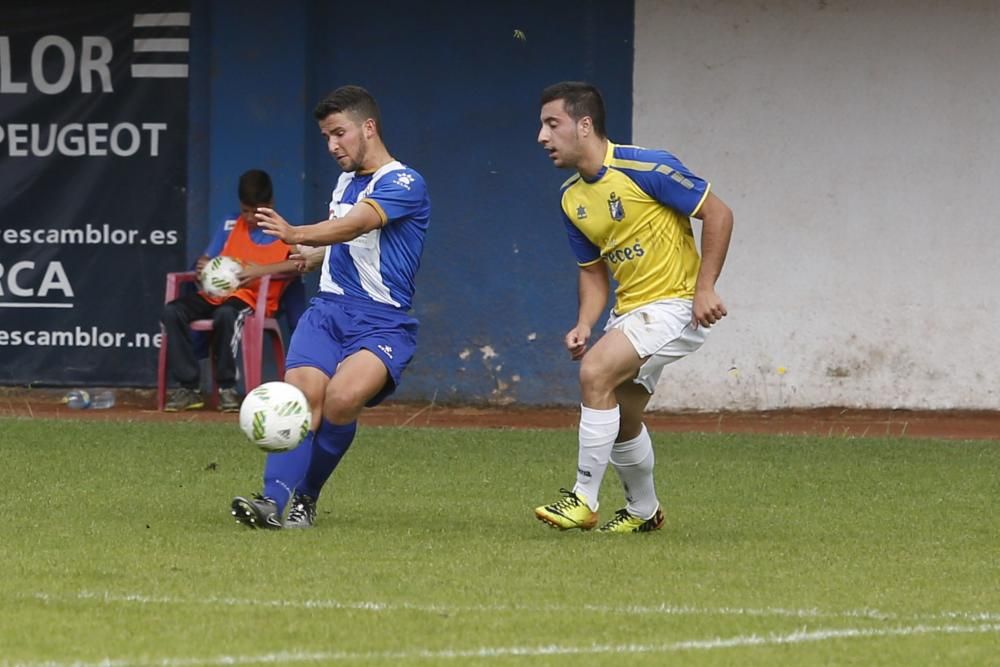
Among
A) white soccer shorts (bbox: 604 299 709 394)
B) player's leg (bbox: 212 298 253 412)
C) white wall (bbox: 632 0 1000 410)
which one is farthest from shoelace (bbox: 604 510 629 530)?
white wall (bbox: 632 0 1000 410)

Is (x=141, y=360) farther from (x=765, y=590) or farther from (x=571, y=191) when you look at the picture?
(x=765, y=590)

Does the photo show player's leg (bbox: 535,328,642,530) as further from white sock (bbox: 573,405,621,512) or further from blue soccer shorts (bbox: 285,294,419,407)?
blue soccer shorts (bbox: 285,294,419,407)

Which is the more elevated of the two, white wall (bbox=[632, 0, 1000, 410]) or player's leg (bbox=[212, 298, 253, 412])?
white wall (bbox=[632, 0, 1000, 410])

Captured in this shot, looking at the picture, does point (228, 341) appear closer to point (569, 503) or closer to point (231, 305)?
point (231, 305)

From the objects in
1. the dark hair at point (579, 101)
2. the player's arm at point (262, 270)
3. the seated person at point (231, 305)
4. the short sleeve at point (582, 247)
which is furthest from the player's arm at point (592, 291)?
the seated person at point (231, 305)


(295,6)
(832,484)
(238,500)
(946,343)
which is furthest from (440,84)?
(238,500)

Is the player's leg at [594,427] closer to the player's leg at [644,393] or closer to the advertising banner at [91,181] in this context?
the player's leg at [644,393]

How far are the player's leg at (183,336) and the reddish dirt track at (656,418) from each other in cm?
26

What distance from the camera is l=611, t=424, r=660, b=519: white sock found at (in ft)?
26.7

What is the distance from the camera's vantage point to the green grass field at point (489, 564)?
5.43 metres

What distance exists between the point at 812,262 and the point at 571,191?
6.26 meters

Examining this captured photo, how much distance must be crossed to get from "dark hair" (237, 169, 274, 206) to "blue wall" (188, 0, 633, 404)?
2.08 feet

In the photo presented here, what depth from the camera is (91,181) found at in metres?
14.7

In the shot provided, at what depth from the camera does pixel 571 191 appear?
8266 mm
